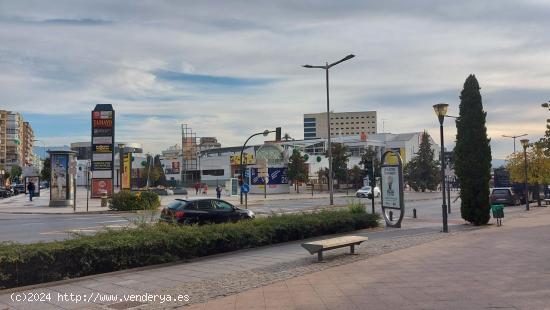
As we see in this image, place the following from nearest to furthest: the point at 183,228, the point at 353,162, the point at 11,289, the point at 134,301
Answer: the point at 134,301
the point at 11,289
the point at 183,228
the point at 353,162

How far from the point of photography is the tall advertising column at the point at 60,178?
39938mm

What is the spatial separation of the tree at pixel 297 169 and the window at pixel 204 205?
58.2 m

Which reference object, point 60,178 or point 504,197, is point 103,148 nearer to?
point 60,178

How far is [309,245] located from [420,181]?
235ft

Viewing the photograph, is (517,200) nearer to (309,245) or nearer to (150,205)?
(150,205)

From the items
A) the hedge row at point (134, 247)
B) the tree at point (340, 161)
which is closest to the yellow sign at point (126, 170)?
the tree at point (340, 161)

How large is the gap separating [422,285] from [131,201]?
95.8ft

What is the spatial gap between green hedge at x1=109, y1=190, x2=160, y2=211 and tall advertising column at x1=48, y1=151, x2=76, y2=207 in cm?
648

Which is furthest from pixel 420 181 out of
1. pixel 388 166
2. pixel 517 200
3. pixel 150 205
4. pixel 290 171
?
pixel 388 166

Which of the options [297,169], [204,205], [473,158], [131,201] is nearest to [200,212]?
[204,205]

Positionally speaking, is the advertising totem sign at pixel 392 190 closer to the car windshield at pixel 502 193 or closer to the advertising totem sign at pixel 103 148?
the car windshield at pixel 502 193

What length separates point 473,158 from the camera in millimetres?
21078

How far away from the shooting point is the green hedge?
35094 millimetres

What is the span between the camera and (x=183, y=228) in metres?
13.1
